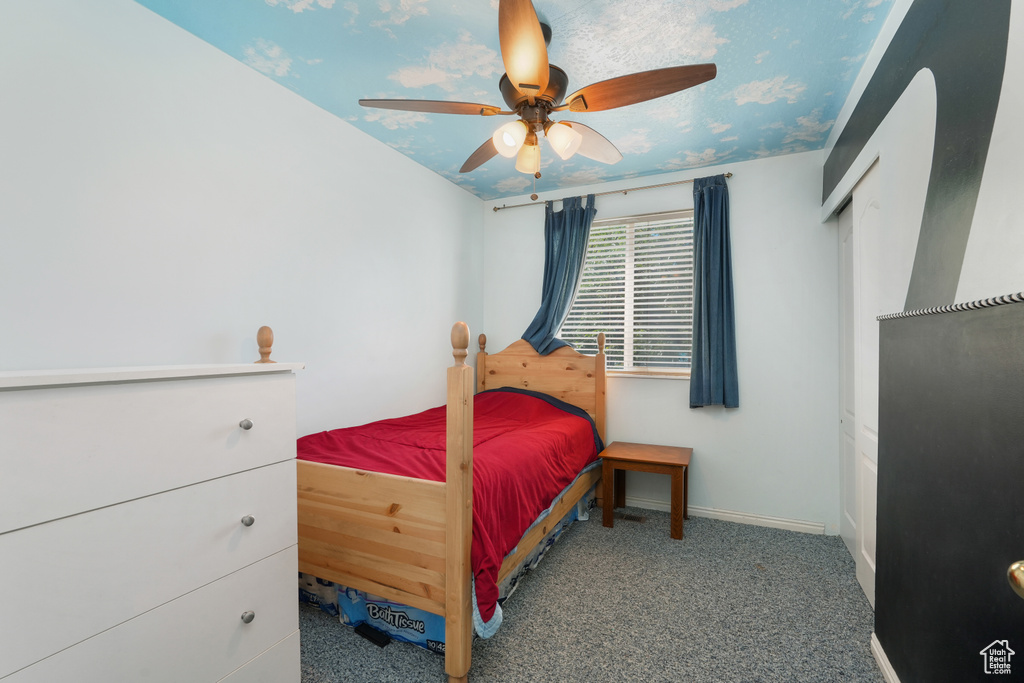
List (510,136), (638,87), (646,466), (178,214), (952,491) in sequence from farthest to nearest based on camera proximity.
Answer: (646,466) → (178,214) → (510,136) → (638,87) → (952,491)

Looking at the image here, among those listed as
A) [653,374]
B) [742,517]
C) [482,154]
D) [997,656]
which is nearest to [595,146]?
[482,154]

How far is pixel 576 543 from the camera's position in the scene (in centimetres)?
275

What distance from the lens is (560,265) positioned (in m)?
3.64

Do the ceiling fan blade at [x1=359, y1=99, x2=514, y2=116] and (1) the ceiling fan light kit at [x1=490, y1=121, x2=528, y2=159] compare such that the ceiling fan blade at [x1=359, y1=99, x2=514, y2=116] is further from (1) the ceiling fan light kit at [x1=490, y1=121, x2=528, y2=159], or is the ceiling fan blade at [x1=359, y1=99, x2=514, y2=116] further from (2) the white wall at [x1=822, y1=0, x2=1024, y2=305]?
(2) the white wall at [x1=822, y1=0, x2=1024, y2=305]

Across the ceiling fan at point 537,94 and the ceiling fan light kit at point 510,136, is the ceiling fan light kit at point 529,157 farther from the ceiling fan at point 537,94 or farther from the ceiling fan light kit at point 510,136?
the ceiling fan light kit at point 510,136

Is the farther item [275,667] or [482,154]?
[482,154]

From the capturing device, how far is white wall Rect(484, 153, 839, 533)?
298 centimetres

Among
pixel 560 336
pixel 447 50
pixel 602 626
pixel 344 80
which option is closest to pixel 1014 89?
pixel 447 50

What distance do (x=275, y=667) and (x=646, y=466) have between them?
222cm

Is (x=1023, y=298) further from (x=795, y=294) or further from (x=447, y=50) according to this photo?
(x=795, y=294)

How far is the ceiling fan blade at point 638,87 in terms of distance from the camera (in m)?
1.44

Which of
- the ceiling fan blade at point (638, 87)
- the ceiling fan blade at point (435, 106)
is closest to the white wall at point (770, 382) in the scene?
the ceiling fan blade at point (638, 87)

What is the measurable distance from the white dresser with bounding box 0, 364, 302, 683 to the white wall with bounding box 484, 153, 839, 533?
2.68 m

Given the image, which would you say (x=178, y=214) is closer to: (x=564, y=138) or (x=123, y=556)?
(x=123, y=556)
